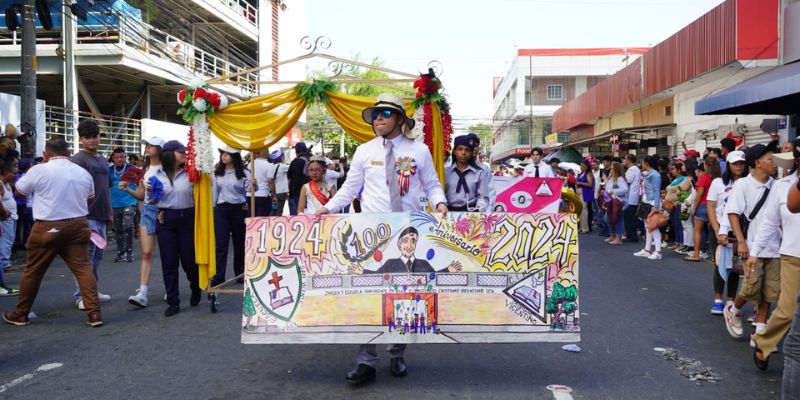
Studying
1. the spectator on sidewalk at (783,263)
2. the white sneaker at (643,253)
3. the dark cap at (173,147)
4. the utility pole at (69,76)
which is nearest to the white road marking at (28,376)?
the dark cap at (173,147)

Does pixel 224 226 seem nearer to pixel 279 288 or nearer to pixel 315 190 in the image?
pixel 315 190

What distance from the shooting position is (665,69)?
66.7 ft

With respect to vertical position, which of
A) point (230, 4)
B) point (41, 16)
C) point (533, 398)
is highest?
A: point (230, 4)

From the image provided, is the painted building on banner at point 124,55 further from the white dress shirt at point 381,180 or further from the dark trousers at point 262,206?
the white dress shirt at point 381,180

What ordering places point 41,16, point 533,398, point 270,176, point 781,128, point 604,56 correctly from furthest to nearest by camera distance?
point 604,56
point 781,128
point 41,16
point 270,176
point 533,398

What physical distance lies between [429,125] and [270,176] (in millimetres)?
3650

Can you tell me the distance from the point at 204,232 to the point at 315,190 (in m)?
1.74

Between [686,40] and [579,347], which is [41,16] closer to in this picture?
[579,347]

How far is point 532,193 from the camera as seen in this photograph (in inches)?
448

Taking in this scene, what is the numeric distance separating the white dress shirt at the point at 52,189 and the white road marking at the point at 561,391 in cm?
484

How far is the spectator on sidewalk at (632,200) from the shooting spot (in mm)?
14711

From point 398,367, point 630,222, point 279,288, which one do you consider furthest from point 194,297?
point 630,222

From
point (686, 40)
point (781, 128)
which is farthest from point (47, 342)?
point (686, 40)

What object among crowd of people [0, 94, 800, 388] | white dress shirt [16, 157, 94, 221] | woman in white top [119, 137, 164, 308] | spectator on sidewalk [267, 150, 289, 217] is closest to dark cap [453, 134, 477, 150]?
crowd of people [0, 94, 800, 388]
